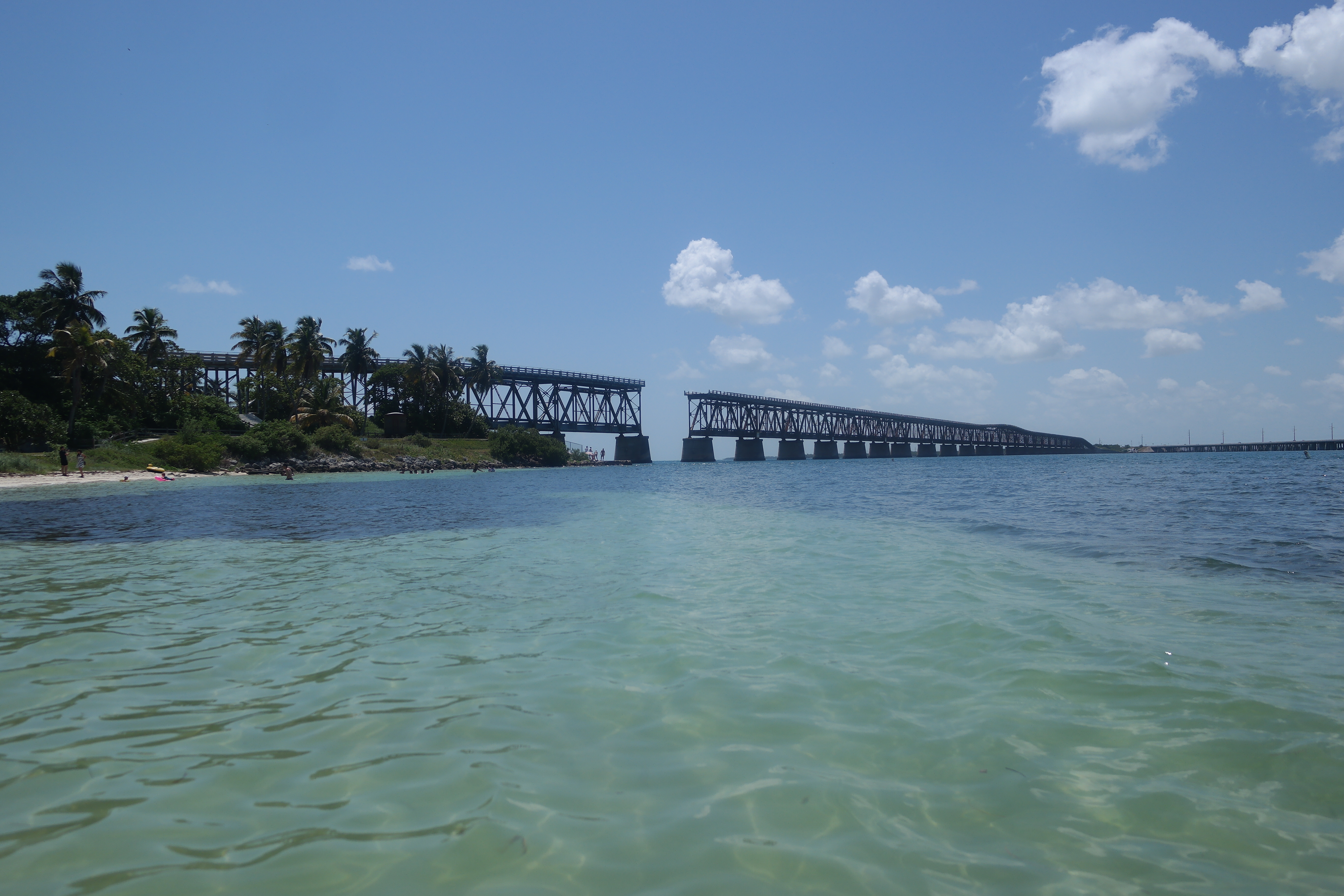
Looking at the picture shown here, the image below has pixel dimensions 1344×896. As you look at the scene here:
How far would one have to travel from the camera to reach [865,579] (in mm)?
9836

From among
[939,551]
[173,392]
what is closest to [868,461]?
[173,392]

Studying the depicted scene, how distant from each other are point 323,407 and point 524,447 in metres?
22.8

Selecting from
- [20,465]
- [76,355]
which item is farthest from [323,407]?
[20,465]

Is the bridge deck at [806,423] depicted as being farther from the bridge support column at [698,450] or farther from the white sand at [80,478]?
the white sand at [80,478]

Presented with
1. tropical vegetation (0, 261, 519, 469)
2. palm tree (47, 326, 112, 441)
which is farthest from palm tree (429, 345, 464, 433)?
palm tree (47, 326, 112, 441)

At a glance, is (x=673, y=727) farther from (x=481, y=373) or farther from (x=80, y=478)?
(x=481, y=373)

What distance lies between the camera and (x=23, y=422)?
4050 cm

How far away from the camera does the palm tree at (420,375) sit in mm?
80375

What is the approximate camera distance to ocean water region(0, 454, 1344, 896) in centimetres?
298

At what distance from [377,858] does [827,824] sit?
2039 mm

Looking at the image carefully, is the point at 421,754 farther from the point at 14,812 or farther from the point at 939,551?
the point at 939,551

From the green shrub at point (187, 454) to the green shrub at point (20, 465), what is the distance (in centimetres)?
788

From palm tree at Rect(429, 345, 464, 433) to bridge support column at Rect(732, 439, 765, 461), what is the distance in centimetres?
7497

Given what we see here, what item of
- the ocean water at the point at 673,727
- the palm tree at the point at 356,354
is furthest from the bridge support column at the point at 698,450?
the ocean water at the point at 673,727
